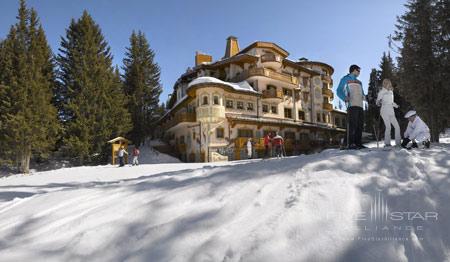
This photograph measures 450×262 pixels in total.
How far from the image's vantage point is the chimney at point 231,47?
131 ft

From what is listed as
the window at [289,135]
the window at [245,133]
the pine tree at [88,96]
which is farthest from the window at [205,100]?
the window at [289,135]

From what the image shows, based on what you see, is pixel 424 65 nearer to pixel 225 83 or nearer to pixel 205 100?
pixel 225 83

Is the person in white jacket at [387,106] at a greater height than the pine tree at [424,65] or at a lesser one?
lesser

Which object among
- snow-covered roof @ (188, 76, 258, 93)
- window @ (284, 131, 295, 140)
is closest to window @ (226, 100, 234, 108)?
snow-covered roof @ (188, 76, 258, 93)

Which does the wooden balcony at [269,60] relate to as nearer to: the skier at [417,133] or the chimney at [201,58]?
the chimney at [201,58]

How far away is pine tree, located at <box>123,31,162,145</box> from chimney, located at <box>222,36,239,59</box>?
9871mm

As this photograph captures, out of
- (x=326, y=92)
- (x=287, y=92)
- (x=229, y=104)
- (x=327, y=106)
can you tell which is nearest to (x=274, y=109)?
(x=287, y=92)

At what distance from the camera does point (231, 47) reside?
40.0 m

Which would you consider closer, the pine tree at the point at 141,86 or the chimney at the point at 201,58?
the pine tree at the point at 141,86

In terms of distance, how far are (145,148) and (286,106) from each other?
704 inches

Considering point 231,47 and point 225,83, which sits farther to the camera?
point 231,47

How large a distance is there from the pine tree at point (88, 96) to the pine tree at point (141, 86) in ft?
13.0

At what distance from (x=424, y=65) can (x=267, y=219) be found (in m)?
23.4

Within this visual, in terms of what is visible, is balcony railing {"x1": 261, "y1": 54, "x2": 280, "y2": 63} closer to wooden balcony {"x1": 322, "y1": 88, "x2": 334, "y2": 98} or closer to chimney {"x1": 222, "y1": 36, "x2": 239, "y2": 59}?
chimney {"x1": 222, "y1": 36, "x2": 239, "y2": 59}
